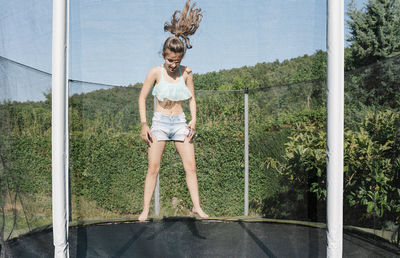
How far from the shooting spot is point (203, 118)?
298 cm

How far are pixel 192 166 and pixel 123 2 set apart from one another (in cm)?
115

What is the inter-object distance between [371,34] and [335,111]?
1365 millimetres

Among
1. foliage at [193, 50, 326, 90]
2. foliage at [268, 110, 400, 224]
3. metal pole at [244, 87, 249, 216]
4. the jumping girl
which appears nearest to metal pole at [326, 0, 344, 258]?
foliage at [193, 50, 326, 90]

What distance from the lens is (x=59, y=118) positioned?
1.77 metres

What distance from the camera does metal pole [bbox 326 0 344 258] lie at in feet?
5.59

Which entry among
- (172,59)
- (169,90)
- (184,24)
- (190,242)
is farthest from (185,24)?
(190,242)

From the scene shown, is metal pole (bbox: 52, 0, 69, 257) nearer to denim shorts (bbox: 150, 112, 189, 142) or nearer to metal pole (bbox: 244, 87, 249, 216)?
denim shorts (bbox: 150, 112, 189, 142)

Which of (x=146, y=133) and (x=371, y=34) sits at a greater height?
(x=371, y=34)

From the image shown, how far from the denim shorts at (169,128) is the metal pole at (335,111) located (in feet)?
2.80

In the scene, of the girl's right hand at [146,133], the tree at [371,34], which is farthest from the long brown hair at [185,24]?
the tree at [371,34]

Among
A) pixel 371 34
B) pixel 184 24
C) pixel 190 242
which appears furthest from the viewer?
pixel 371 34

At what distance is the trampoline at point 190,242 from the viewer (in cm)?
209

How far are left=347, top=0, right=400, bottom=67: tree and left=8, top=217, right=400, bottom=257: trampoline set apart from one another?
4.64ft

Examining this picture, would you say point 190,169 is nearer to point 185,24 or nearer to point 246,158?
point 185,24
